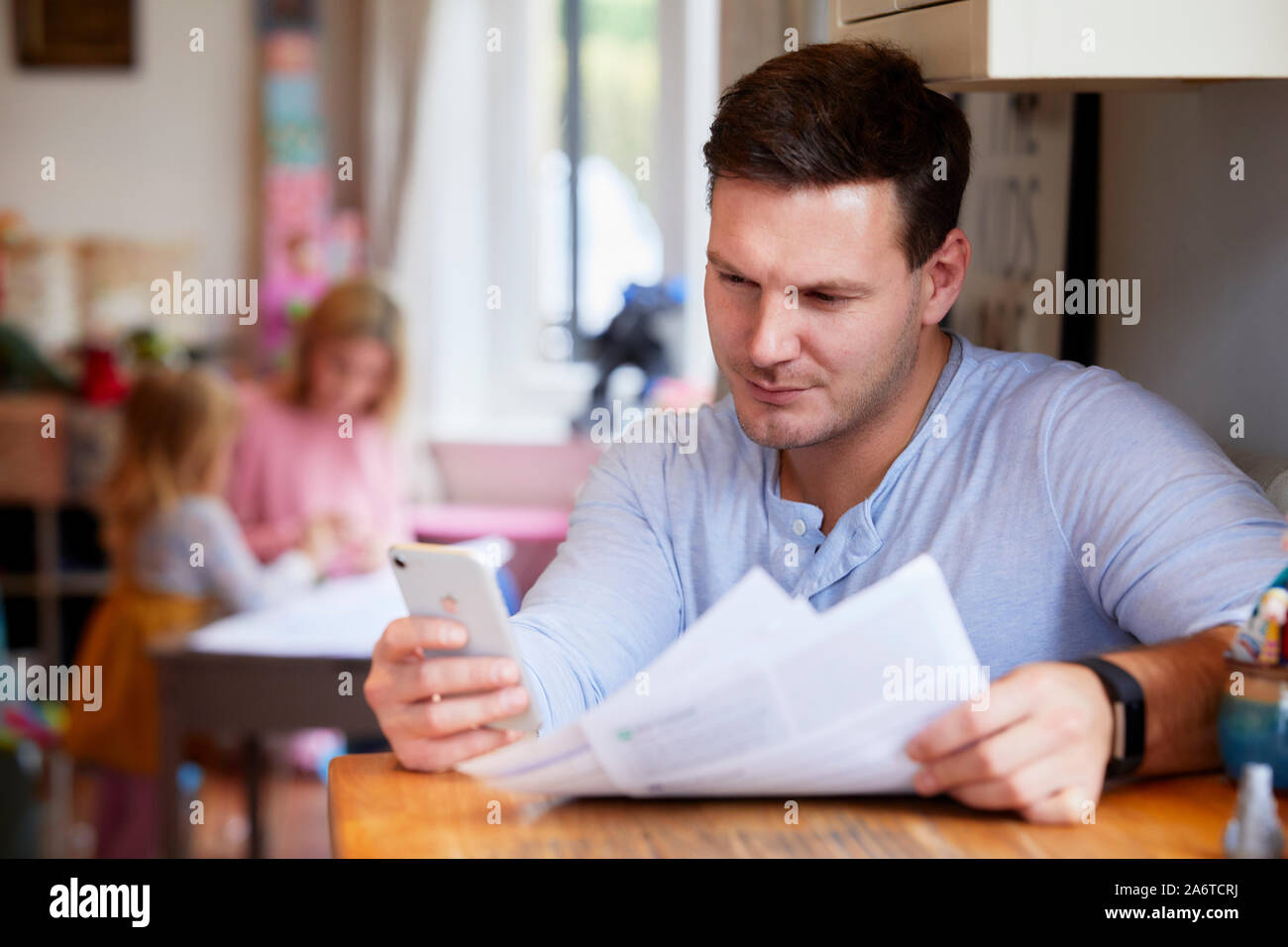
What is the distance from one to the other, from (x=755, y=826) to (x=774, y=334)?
0.42 metres

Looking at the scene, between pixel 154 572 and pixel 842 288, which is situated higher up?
pixel 842 288

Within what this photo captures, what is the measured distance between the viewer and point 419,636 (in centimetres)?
99

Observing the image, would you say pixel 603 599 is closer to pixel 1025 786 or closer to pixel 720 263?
pixel 720 263

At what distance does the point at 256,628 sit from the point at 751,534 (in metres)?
1.34

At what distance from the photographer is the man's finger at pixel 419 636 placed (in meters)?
0.98

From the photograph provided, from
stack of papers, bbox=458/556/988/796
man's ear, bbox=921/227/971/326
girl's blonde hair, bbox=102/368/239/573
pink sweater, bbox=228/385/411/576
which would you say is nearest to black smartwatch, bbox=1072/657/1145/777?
stack of papers, bbox=458/556/988/796

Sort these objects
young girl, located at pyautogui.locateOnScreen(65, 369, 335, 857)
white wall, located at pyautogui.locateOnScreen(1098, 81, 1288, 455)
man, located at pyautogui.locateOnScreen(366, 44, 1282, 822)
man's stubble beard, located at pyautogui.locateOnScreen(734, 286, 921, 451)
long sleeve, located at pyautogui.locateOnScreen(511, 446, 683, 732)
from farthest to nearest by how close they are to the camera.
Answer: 1. young girl, located at pyautogui.locateOnScreen(65, 369, 335, 857)
2. white wall, located at pyautogui.locateOnScreen(1098, 81, 1288, 455)
3. man's stubble beard, located at pyautogui.locateOnScreen(734, 286, 921, 451)
4. long sleeve, located at pyautogui.locateOnScreen(511, 446, 683, 732)
5. man, located at pyautogui.locateOnScreen(366, 44, 1282, 822)

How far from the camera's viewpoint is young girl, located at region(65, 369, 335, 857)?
118 inches

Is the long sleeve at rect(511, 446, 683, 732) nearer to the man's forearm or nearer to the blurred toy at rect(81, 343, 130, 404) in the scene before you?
the man's forearm

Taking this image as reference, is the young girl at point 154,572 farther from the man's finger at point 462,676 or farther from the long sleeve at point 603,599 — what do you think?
the man's finger at point 462,676

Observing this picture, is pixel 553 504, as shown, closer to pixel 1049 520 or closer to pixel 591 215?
pixel 591 215

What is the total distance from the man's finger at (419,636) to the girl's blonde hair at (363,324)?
8.49 ft

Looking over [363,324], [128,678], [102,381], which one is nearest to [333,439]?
[363,324]

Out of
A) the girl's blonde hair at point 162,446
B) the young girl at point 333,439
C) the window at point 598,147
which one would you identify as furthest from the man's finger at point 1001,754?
the window at point 598,147
